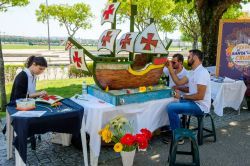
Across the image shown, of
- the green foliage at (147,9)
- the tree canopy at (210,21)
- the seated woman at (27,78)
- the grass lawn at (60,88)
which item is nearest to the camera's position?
the seated woman at (27,78)

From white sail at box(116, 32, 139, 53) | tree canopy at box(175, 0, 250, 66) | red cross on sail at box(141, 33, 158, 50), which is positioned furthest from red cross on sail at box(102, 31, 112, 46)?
tree canopy at box(175, 0, 250, 66)

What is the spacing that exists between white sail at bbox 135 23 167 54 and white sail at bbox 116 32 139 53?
126mm

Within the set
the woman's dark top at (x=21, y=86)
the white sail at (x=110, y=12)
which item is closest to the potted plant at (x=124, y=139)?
the woman's dark top at (x=21, y=86)

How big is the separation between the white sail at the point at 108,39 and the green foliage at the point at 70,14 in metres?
23.7

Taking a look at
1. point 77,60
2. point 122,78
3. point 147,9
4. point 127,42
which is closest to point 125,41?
point 127,42

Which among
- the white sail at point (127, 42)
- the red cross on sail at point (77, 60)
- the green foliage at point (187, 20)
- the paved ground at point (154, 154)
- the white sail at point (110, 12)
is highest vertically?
the green foliage at point (187, 20)

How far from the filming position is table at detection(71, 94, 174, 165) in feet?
14.0

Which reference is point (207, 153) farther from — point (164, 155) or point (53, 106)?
point (53, 106)

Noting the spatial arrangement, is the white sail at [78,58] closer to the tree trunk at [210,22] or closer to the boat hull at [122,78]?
the boat hull at [122,78]

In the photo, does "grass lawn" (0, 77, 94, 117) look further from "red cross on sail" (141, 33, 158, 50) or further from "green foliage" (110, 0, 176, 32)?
"green foliage" (110, 0, 176, 32)

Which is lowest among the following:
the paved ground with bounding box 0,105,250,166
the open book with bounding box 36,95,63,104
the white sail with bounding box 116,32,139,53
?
the paved ground with bounding box 0,105,250,166

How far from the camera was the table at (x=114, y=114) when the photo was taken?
4270 millimetres

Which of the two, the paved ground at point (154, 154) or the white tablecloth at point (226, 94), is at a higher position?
the white tablecloth at point (226, 94)

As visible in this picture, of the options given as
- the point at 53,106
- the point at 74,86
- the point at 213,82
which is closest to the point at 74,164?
the point at 53,106
